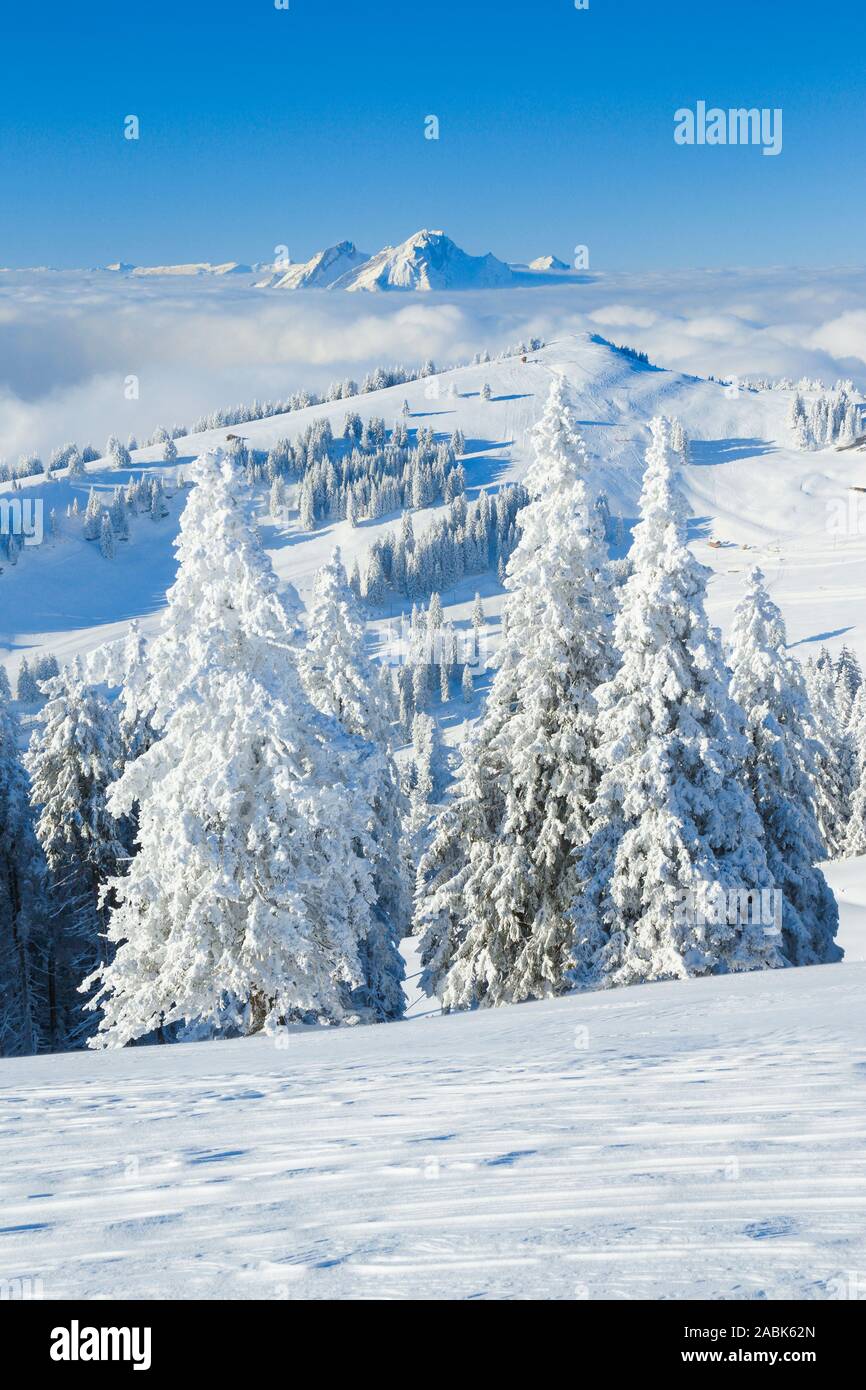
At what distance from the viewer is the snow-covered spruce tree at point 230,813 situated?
16.2 metres

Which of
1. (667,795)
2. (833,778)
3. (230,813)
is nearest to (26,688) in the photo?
(833,778)

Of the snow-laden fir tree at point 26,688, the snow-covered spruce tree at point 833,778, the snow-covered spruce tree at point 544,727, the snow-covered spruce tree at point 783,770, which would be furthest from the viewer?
the snow-laden fir tree at point 26,688

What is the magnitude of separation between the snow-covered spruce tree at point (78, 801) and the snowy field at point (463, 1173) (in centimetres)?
1890

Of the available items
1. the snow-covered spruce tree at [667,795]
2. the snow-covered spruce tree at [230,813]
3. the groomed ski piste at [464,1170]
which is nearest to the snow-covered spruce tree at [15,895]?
the snow-covered spruce tree at [230,813]

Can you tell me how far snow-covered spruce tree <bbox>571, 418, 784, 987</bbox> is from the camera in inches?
754

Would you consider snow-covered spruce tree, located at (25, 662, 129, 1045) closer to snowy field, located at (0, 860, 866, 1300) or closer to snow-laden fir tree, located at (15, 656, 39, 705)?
snowy field, located at (0, 860, 866, 1300)

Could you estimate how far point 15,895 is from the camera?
28062mm

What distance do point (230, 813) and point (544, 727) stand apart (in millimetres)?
7932

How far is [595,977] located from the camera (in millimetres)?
19953

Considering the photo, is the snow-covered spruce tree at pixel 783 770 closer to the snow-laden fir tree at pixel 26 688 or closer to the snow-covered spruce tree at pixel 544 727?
the snow-covered spruce tree at pixel 544 727
